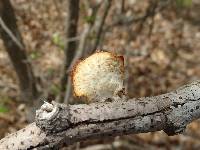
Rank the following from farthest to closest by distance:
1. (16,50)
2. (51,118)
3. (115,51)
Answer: (115,51) → (16,50) → (51,118)

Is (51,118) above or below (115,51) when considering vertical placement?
below

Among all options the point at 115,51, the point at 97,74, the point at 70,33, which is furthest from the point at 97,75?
the point at 115,51

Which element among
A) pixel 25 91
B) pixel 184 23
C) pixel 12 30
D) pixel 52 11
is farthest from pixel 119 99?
pixel 184 23

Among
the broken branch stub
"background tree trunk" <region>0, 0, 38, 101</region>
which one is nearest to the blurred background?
"background tree trunk" <region>0, 0, 38, 101</region>

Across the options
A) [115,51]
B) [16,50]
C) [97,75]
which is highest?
[115,51]

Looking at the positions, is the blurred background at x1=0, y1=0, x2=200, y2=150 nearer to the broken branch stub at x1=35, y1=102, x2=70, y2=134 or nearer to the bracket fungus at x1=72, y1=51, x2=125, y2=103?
the bracket fungus at x1=72, y1=51, x2=125, y2=103

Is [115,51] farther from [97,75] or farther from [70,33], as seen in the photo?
[97,75]

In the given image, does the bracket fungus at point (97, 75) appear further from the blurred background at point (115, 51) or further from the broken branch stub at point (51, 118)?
the blurred background at point (115, 51)
